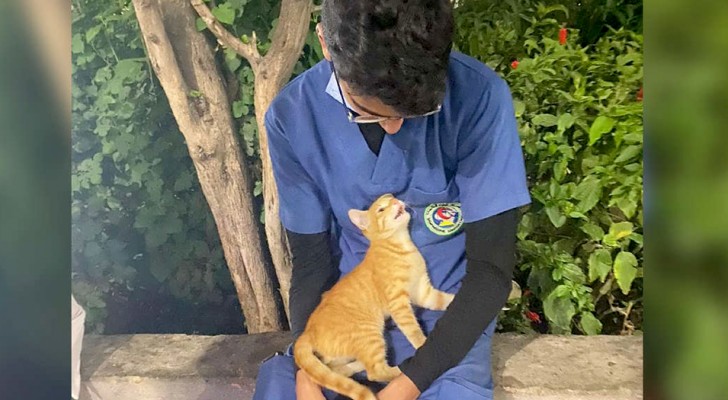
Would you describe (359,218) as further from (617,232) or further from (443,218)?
(617,232)

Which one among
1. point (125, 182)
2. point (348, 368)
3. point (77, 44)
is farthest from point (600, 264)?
point (77, 44)

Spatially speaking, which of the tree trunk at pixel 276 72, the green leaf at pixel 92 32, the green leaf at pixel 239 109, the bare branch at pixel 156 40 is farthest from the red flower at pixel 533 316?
the green leaf at pixel 92 32

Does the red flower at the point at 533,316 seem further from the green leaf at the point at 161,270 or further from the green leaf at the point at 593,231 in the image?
the green leaf at the point at 161,270

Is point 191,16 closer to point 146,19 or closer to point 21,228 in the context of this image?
point 146,19

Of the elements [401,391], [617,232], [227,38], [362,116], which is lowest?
[401,391]

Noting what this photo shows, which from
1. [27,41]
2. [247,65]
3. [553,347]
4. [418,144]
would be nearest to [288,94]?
[247,65]

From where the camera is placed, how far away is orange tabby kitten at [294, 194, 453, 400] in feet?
2.83

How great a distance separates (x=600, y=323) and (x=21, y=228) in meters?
0.78

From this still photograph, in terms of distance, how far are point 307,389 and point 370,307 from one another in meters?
0.13

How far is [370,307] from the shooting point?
89 centimetres

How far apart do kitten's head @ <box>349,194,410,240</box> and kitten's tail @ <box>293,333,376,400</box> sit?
18cm

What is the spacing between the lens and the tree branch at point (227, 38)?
894 mm

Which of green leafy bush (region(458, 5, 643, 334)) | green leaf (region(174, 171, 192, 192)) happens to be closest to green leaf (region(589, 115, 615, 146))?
green leafy bush (region(458, 5, 643, 334))

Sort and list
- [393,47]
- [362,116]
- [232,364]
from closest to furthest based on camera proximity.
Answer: [393,47], [362,116], [232,364]
